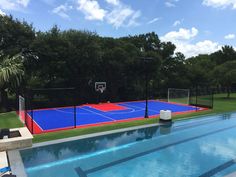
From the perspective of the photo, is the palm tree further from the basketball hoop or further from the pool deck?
the basketball hoop

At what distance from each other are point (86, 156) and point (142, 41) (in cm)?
2936

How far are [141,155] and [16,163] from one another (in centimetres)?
476

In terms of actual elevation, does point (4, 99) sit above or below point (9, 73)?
below

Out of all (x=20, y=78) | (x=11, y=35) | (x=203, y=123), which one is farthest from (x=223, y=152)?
(x=11, y=35)

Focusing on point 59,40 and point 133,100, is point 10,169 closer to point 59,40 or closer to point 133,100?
point 59,40

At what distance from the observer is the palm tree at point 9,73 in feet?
53.0

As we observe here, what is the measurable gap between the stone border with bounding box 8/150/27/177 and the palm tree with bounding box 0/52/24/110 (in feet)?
27.9

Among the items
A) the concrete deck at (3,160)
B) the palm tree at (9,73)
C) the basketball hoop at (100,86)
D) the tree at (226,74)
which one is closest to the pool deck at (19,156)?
the concrete deck at (3,160)

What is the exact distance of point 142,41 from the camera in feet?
119

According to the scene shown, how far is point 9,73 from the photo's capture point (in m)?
16.7

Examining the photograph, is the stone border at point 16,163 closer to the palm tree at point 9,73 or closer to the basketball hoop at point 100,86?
the palm tree at point 9,73

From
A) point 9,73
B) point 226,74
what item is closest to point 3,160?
point 9,73

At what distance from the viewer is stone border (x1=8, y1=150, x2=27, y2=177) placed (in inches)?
288

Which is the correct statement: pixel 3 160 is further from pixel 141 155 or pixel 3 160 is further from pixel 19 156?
pixel 141 155
